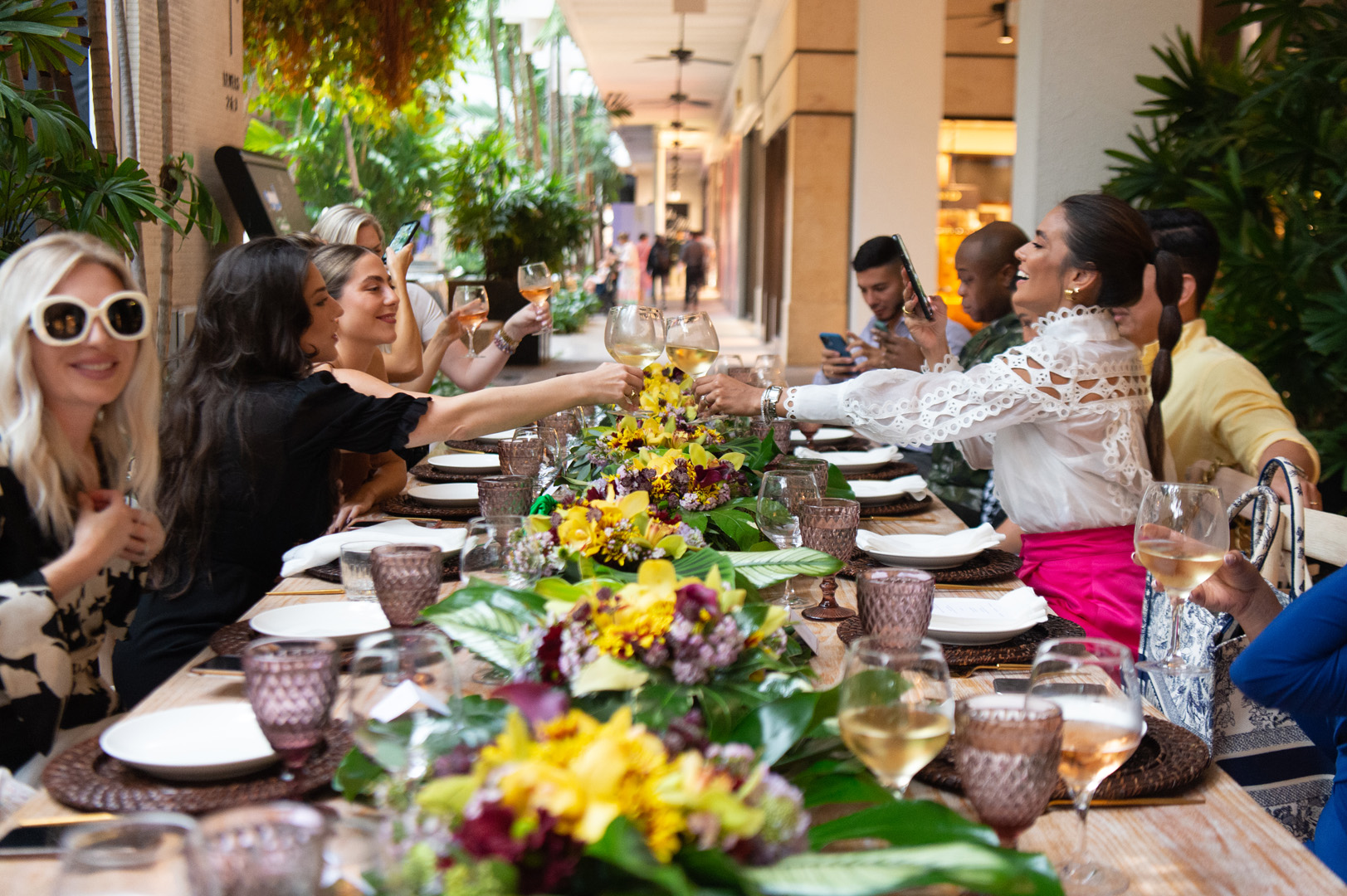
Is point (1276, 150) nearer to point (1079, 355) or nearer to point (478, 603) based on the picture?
point (1079, 355)

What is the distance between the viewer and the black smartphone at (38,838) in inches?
41.4

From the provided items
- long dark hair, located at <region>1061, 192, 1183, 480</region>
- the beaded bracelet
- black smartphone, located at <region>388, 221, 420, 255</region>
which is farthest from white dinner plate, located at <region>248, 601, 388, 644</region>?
the beaded bracelet

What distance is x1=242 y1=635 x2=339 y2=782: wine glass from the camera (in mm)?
1111

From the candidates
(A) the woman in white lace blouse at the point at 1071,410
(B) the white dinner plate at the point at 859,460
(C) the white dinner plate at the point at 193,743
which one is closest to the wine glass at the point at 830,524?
(C) the white dinner plate at the point at 193,743

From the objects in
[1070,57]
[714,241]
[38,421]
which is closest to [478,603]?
[38,421]

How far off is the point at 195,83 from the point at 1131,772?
12.4 ft

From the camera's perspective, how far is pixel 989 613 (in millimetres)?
1784

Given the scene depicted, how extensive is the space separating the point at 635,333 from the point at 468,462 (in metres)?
0.90

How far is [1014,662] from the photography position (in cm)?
161

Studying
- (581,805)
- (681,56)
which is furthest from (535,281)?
(681,56)

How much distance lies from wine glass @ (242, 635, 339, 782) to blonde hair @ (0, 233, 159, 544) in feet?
2.79

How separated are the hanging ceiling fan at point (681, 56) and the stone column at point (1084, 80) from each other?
409 inches

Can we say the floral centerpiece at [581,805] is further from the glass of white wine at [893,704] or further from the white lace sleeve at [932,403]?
the white lace sleeve at [932,403]

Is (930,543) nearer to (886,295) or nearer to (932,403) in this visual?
(932,403)
